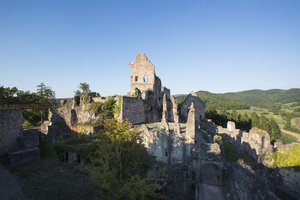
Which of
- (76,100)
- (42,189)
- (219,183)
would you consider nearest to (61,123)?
(76,100)

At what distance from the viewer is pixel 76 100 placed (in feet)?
86.2

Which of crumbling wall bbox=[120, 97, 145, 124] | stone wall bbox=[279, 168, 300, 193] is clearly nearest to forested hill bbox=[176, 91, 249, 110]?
crumbling wall bbox=[120, 97, 145, 124]

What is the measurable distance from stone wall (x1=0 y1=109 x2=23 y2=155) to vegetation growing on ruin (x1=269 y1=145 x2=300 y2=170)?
31.6m

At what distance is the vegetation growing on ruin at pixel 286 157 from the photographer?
56.2 feet

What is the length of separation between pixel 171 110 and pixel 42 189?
2057 centimetres

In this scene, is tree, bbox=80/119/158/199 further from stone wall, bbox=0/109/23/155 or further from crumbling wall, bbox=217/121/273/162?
crumbling wall, bbox=217/121/273/162

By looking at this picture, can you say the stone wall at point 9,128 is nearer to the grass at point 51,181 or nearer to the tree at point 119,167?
the grass at point 51,181

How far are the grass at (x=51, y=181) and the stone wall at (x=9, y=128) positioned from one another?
395cm

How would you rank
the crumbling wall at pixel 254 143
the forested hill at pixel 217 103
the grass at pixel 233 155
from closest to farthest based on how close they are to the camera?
the crumbling wall at pixel 254 143 < the grass at pixel 233 155 < the forested hill at pixel 217 103

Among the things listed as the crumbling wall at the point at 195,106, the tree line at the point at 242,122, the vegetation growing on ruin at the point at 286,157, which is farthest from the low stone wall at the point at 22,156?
the tree line at the point at 242,122

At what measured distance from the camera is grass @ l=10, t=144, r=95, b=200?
12.4m

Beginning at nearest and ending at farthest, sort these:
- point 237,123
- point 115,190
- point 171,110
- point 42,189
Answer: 1. point 115,190
2. point 42,189
3. point 171,110
4. point 237,123

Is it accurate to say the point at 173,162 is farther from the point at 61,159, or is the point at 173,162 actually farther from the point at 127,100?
the point at 61,159

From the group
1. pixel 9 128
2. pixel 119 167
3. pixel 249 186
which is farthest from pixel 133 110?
pixel 249 186
